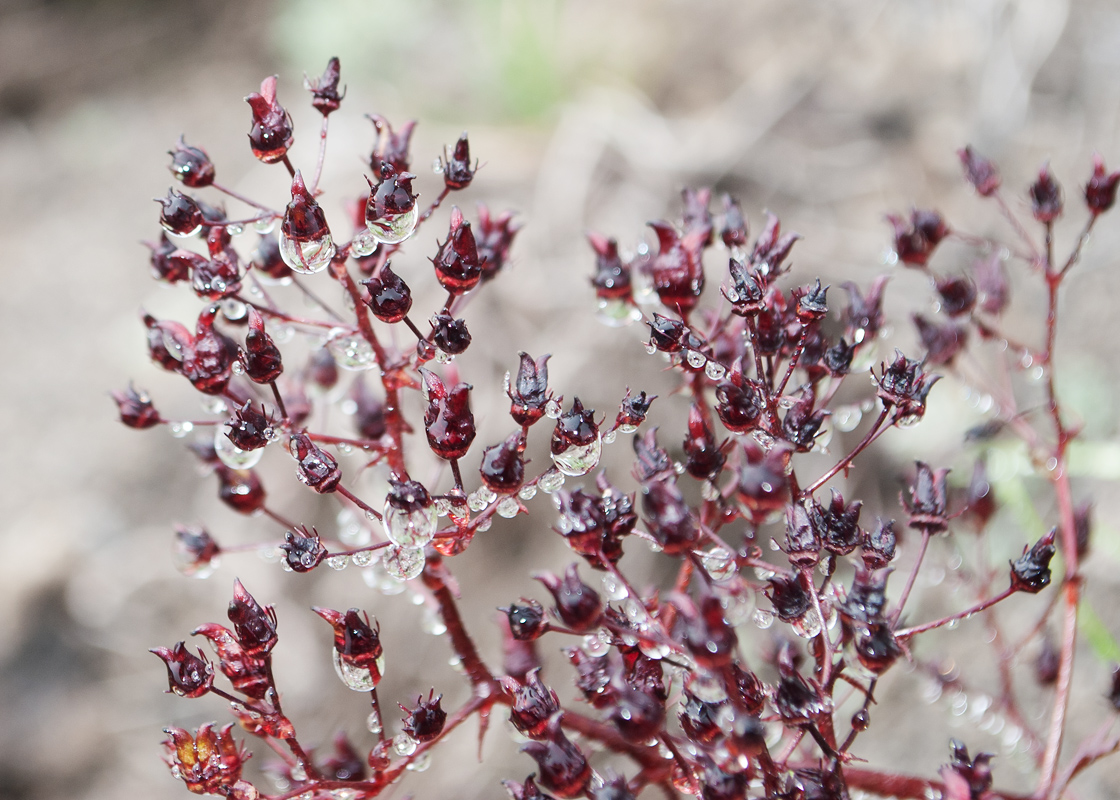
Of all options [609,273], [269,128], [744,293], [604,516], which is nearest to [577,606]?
[604,516]

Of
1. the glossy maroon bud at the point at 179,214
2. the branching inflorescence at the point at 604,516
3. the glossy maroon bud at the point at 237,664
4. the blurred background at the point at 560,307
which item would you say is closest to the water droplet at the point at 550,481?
the branching inflorescence at the point at 604,516

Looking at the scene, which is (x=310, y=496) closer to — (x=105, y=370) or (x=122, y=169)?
(x=105, y=370)

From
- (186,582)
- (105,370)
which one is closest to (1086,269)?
(186,582)

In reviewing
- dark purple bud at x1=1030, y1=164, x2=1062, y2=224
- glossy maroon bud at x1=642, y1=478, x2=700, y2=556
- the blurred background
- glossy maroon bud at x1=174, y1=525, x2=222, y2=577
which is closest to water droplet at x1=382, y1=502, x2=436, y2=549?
glossy maroon bud at x1=642, y1=478, x2=700, y2=556

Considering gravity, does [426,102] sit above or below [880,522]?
above

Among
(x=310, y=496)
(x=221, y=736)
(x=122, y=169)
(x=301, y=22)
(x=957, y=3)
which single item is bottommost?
(x=221, y=736)

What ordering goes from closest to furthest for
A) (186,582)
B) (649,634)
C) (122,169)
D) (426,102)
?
(649,634) → (186,582) → (426,102) → (122,169)

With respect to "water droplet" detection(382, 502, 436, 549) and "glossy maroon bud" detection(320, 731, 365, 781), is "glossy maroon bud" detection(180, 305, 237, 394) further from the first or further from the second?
"glossy maroon bud" detection(320, 731, 365, 781)
